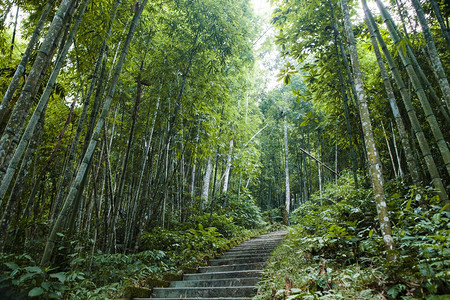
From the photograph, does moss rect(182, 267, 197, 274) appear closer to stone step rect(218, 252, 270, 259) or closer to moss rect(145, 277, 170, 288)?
moss rect(145, 277, 170, 288)

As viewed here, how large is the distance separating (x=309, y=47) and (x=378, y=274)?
11.7ft

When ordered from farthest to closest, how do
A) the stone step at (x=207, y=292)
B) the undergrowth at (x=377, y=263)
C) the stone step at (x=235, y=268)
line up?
the stone step at (x=235, y=268)
the stone step at (x=207, y=292)
the undergrowth at (x=377, y=263)

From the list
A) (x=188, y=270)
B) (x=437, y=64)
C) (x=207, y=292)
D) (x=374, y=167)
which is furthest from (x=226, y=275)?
(x=437, y=64)

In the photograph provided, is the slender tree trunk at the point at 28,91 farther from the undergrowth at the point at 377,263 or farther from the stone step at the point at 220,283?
the stone step at the point at 220,283

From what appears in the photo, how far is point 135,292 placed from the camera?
307cm

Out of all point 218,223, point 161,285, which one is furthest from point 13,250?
point 218,223

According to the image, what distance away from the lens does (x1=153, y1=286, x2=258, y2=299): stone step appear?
2797 mm

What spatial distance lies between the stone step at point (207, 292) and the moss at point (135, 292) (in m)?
0.14

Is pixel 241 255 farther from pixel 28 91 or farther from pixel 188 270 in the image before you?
pixel 28 91

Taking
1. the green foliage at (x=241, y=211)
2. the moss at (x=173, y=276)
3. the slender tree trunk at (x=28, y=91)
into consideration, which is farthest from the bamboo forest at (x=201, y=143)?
the green foliage at (x=241, y=211)

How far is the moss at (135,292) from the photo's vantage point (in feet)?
9.82

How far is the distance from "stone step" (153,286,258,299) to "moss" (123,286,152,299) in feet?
0.46

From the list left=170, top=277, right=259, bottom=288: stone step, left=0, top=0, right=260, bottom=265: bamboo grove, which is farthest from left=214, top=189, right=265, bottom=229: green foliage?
left=170, top=277, right=259, bottom=288: stone step

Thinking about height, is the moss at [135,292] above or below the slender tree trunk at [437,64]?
below
